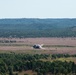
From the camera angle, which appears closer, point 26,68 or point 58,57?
point 26,68

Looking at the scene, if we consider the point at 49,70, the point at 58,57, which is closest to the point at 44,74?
the point at 49,70

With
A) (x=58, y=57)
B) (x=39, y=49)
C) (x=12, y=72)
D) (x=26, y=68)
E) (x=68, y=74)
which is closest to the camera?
(x=68, y=74)

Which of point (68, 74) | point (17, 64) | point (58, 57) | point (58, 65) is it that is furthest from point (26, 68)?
point (58, 57)

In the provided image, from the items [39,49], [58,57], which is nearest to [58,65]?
[58,57]

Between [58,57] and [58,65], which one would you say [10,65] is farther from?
[58,57]

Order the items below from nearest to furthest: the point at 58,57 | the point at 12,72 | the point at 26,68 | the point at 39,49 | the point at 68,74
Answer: the point at 68,74 → the point at 12,72 → the point at 26,68 → the point at 58,57 → the point at 39,49

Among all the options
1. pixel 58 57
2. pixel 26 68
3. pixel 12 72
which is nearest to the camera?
pixel 12 72

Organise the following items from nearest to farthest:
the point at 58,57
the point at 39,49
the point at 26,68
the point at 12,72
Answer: the point at 12,72, the point at 26,68, the point at 58,57, the point at 39,49

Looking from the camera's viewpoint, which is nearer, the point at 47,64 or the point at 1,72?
the point at 1,72

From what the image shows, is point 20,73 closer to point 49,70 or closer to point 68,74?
point 49,70
